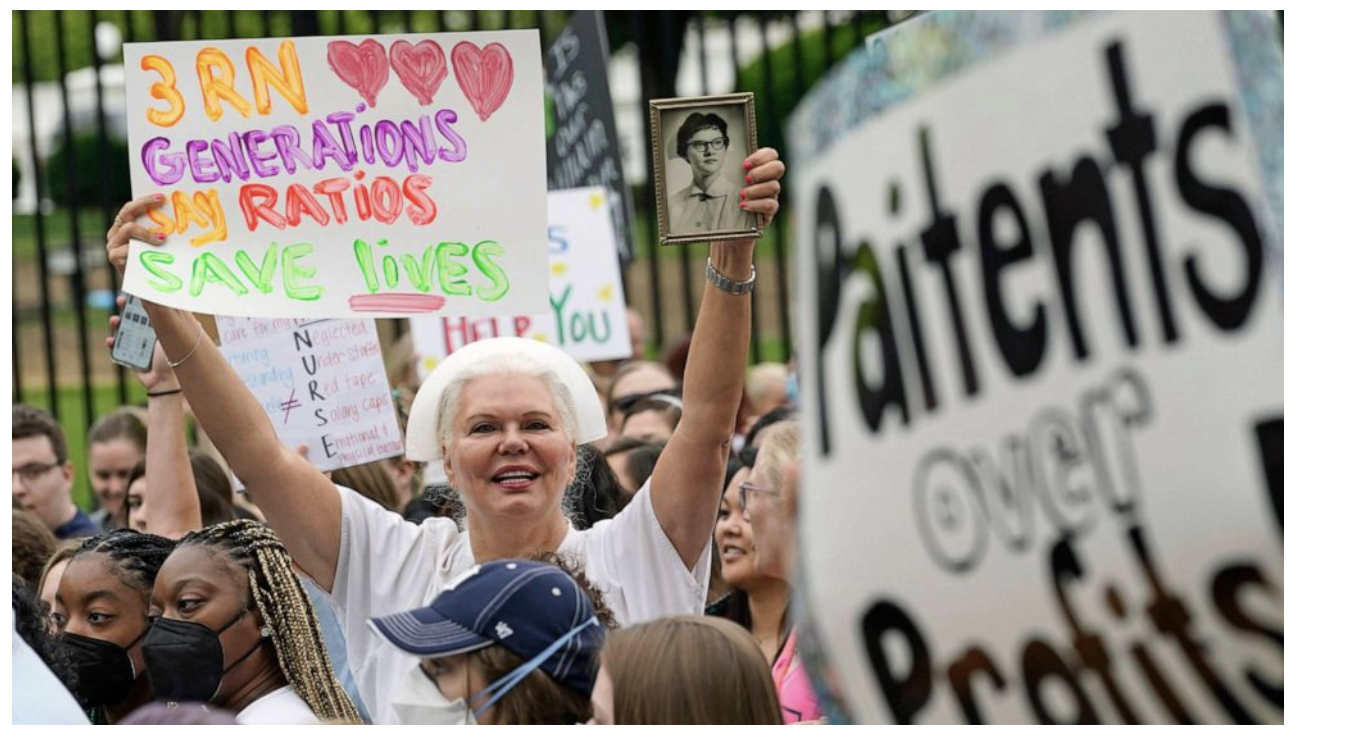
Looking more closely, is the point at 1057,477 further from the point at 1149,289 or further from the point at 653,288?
the point at 653,288

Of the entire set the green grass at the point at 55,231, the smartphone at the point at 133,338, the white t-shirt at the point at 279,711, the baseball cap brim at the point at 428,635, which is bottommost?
the white t-shirt at the point at 279,711

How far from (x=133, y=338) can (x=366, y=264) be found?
2.12 ft

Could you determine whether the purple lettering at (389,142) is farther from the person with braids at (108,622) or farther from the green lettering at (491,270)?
the person with braids at (108,622)

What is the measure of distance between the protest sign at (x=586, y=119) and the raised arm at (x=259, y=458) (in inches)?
115

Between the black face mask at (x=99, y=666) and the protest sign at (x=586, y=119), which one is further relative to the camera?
the protest sign at (x=586, y=119)

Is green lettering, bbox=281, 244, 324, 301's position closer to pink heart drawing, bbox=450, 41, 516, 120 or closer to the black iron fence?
pink heart drawing, bbox=450, 41, 516, 120

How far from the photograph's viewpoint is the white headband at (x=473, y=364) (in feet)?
11.1

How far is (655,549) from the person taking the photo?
3.29 metres

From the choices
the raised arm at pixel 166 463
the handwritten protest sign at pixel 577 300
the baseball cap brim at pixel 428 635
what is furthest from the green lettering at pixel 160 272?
the handwritten protest sign at pixel 577 300

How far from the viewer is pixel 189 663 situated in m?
3.24

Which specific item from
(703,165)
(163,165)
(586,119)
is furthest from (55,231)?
(703,165)

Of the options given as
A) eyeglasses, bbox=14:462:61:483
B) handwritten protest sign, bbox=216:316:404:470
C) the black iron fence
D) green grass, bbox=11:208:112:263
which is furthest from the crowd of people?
green grass, bbox=11:208:112:263

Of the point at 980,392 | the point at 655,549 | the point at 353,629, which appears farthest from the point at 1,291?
the point at 980,392

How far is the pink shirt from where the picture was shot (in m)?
3.07
